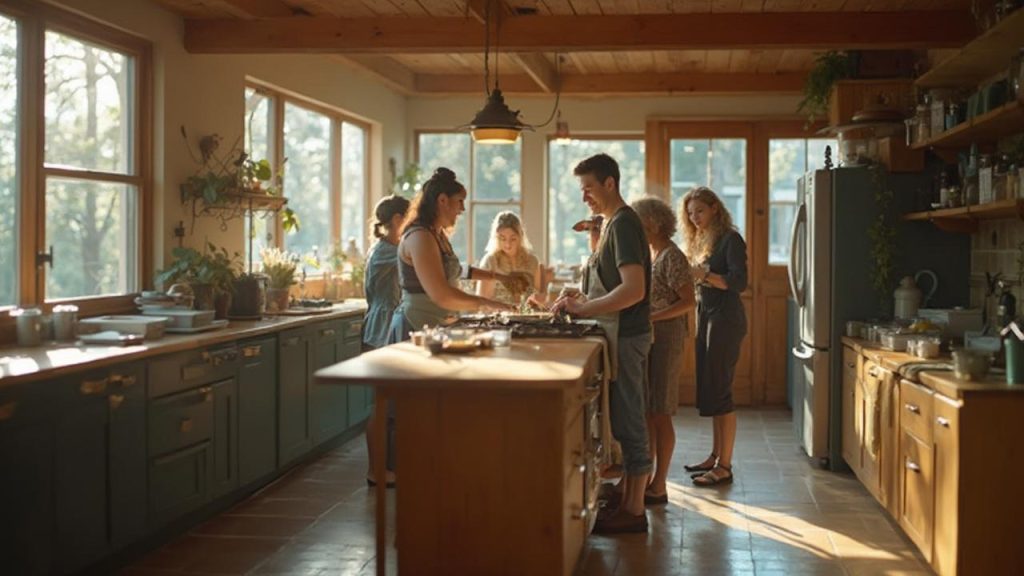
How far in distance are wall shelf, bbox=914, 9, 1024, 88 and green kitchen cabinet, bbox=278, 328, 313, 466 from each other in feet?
11.5

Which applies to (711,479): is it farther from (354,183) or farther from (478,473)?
(354,183)

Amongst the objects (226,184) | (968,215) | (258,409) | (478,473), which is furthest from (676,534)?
(226,184)

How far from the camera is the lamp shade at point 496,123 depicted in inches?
204

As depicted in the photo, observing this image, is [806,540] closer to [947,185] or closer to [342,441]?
[947,185]

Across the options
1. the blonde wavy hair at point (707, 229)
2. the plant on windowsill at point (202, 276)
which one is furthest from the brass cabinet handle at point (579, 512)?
the plant on windowsill at point (202, 276)

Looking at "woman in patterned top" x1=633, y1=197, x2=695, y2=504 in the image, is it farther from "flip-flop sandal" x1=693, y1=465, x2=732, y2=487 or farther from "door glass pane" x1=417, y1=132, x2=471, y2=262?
"door glass pane" x1=417, y1=132, x2=471, y2=262

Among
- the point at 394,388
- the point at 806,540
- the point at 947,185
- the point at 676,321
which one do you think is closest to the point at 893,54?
the point at 947,185

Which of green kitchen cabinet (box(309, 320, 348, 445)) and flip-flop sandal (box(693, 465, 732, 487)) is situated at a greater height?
green kitchen cabinet (box(309, 320, 348, 445))

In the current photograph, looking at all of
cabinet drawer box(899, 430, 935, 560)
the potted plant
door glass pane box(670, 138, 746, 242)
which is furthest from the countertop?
door glass pane box(670, 138, 746, 242)

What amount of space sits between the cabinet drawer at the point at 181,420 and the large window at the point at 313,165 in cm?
200

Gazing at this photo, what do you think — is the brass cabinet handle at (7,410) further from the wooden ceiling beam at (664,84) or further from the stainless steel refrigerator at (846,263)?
the wooden ceiling beam at (664,84)

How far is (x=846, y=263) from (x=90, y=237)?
13.0ft

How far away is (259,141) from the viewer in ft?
22.5

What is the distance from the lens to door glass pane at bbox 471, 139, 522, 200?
932cm
